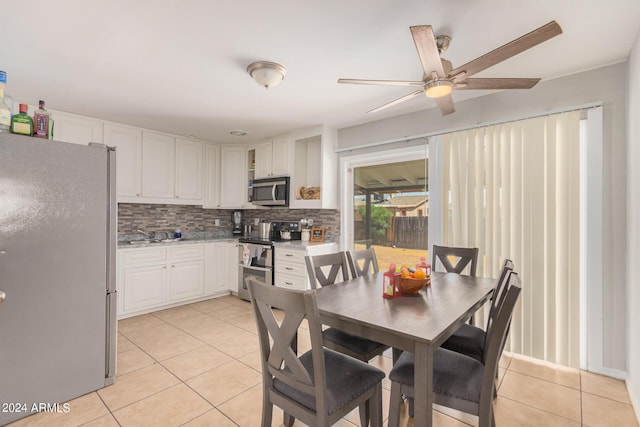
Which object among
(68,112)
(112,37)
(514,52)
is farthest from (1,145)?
(514,52)

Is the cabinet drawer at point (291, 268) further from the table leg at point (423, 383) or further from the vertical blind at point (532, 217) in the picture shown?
the table leg at point (423, 383)

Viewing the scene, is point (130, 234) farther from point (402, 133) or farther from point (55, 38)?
point (402, 133)

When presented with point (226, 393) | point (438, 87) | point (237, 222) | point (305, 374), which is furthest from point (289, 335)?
point (237, 222)

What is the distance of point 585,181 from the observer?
245 centimetres

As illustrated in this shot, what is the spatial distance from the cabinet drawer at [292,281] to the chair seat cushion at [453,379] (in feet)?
7.24

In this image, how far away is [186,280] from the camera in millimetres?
4230

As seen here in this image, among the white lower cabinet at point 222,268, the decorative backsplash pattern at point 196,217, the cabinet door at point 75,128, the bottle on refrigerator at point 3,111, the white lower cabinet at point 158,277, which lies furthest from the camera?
the white lower cabinet at point 222,268

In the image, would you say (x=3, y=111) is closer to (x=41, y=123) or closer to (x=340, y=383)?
(x=41, y=123)

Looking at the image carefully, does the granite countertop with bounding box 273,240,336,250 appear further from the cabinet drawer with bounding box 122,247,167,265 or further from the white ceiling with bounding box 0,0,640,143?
the white ceiling with bounding box 0,0,640,143

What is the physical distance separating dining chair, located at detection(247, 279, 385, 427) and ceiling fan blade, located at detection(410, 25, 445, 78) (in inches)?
50.0

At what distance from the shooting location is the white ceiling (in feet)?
5.62

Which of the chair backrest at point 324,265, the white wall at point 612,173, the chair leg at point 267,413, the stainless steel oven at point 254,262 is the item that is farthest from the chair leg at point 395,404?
the stainless steel oven at point 254,262

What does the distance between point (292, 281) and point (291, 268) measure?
17 centimetres

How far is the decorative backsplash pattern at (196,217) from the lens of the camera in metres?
4.20
